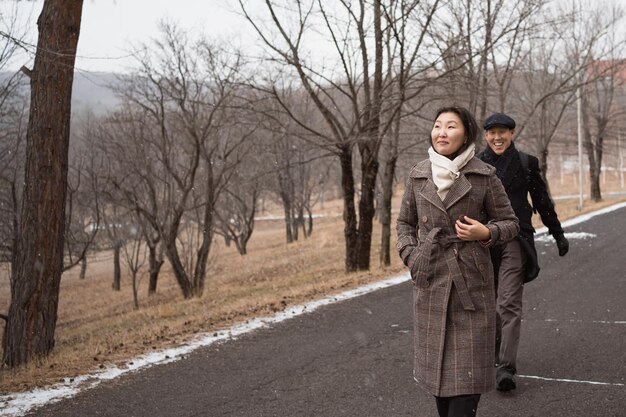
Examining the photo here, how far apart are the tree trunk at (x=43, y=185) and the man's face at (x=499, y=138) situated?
5515mm

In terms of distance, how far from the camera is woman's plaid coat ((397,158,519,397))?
3229 millimetres

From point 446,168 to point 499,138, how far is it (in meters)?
1.86

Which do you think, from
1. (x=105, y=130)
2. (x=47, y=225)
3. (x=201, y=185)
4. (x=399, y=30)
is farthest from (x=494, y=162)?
(x=201, y=185)

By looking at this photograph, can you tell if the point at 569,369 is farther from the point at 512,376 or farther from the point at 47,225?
the point at 47,225

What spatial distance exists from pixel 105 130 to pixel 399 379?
66.5ft

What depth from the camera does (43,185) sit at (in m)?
8.12

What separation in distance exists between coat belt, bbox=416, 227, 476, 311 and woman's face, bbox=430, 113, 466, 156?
1.40 ft

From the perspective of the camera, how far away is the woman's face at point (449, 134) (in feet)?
10.8

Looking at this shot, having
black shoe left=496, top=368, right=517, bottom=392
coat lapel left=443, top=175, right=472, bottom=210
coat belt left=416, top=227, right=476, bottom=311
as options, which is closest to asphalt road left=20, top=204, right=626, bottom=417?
black shoe left=496, top=368, right=517, bottom=392

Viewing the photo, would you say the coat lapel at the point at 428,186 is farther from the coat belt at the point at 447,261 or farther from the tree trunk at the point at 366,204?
the tree trunk at the point at 366,204

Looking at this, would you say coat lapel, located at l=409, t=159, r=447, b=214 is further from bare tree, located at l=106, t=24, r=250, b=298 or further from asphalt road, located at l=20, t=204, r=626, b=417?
bare tree, located at l=106, t=24, r=250, b=298

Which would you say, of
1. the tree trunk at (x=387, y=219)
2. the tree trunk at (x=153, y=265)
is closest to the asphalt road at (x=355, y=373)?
the tree trunk at (x=387, y=219)

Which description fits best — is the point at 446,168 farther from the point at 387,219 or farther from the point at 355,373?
the point at 387,219

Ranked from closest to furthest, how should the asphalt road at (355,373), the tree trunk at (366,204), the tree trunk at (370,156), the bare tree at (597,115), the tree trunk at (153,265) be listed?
1. the asphalt road at (355,373)
2. the tree trunk at (370,156)
3. the tree trunk at (366,204)
4. the tree trunk at (153,265)
5. the bare tree at (597,115)
